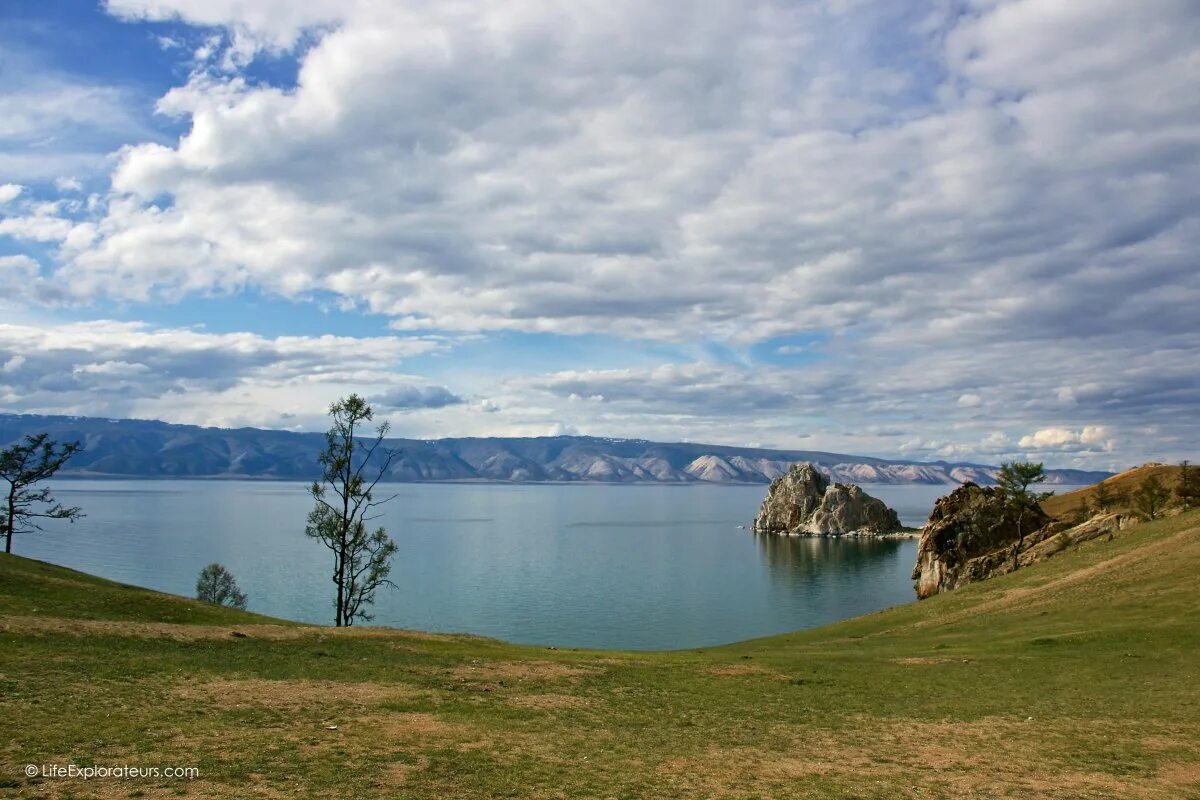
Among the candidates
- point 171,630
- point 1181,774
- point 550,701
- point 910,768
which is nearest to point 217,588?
point 171,630

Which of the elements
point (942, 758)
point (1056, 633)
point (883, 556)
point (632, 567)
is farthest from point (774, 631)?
point (883, 556)

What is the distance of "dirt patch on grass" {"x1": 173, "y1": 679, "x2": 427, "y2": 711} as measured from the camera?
2341cm

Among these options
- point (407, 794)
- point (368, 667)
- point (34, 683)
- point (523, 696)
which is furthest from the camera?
point (368, 667)

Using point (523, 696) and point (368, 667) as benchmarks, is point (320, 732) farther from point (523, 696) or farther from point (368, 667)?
point (368, 667)

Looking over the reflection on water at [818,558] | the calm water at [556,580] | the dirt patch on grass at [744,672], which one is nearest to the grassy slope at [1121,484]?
the calm water at [556,580]

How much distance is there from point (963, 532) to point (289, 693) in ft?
280

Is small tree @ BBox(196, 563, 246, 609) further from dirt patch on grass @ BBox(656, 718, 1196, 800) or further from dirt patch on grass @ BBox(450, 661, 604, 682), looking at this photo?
dirt patch on grass @ BBox(656, 718, 1196, 800)

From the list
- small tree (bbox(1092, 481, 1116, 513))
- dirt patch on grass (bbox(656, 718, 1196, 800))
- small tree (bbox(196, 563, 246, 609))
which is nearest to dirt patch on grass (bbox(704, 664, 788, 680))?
dirt patch on grass (bbox(656, 718, 1196, 800))

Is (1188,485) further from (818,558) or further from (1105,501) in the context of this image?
(818,558)

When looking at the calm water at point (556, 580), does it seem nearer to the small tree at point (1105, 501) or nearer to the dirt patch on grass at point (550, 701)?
the small tree at point (1105, 501)

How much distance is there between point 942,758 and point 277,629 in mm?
32267

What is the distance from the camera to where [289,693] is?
25141 millimetres

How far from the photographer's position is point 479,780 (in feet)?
56.3

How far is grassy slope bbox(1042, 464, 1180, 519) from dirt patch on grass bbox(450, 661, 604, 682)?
373 feet
